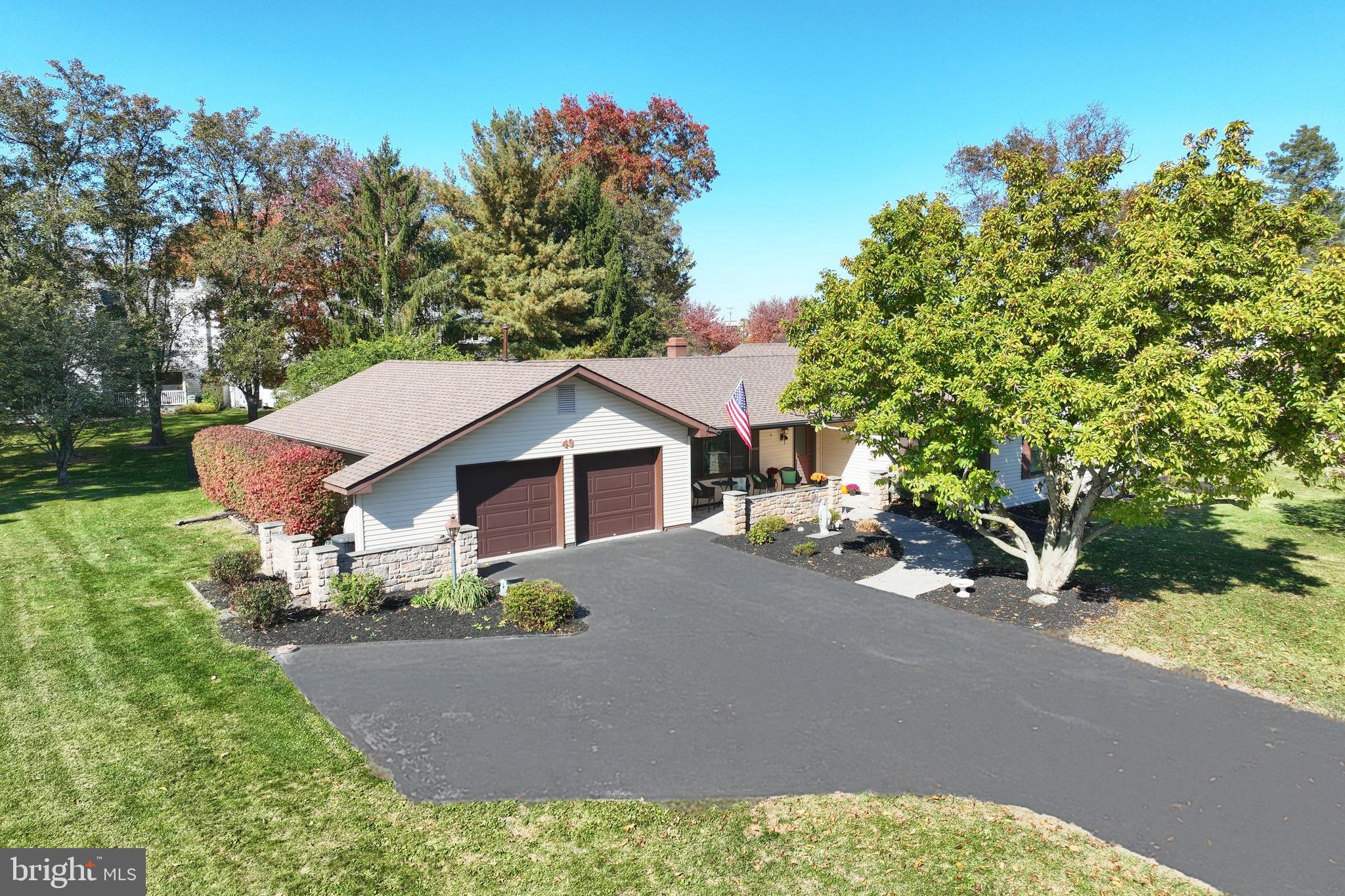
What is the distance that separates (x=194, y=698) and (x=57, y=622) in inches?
204

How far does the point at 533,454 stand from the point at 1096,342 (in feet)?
39.2

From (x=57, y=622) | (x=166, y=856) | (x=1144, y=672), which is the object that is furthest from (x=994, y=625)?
(x=57, y=622)

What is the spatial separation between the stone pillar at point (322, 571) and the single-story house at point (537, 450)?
1.48 m

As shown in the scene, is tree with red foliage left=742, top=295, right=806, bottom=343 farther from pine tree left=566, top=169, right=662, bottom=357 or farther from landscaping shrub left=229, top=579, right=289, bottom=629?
landscaping shrub left=229, top=579, right=289, bottom=629

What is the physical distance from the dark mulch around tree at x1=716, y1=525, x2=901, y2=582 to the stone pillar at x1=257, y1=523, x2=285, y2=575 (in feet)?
33.1

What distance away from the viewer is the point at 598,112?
165ft

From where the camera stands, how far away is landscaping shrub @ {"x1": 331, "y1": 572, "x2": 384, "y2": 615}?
1299cm

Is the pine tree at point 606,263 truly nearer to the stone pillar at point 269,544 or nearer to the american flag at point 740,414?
the american flag at point 740,414

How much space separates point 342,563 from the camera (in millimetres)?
13867

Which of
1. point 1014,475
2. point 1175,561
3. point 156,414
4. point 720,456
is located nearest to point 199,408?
point 156,414

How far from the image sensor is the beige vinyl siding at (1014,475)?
2366cm

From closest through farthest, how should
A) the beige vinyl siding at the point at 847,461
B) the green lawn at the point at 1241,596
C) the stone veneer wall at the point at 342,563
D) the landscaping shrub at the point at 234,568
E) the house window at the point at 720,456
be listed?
1. the green lawn at the point at 1241,596
2. the stone veneer wall at the point at 342,563
3. the landscaping shrub at the point at 234,568
4. the house window at the point at 720,456
5. the beige vinyl siding at the point at 847,461

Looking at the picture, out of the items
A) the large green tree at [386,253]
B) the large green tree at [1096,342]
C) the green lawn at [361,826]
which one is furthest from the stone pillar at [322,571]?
the large green tree at [386,253]

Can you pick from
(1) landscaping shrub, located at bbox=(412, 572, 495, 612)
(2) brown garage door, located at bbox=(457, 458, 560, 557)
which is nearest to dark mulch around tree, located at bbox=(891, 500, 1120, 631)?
(1) landscaping shrub, located at bbox=(412, 572, 495, 612)
